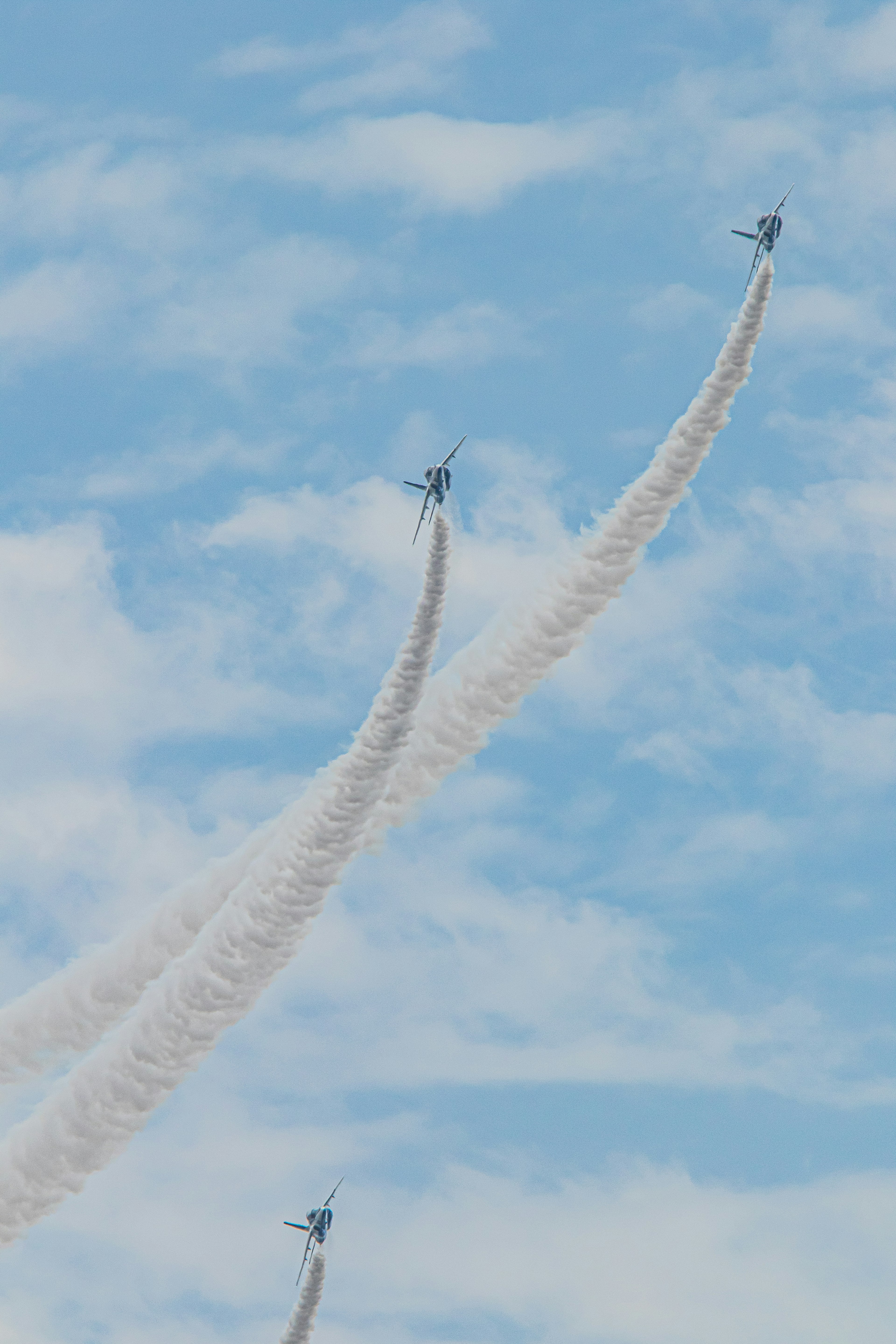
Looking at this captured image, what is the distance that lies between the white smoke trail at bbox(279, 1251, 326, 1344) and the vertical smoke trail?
25.2 metres

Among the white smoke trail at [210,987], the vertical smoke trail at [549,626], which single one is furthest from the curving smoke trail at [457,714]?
the white smoke trail at [210,987]

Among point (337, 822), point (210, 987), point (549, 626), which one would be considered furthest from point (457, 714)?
point (210, 987)

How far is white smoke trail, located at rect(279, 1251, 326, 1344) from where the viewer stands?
16575 centimetres

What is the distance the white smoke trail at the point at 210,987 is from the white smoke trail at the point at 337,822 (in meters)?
0.08

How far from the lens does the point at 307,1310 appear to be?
16575 cm

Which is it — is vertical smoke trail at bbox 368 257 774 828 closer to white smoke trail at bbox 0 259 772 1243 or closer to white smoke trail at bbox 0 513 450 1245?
white smoke trail at bbox 0 259 772 1243

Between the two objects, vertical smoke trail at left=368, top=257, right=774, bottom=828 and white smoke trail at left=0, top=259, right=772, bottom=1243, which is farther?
vertical smoke trail at left=368, top=257, right=774, bottom=828

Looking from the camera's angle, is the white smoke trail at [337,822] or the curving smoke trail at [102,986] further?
the curving smoke trail at [102,986]

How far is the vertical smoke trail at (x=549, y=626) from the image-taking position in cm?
16838

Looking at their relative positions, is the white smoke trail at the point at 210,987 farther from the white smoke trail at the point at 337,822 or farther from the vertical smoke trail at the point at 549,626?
the vertical smoke trail at the point at 549,626

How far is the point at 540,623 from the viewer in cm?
17125

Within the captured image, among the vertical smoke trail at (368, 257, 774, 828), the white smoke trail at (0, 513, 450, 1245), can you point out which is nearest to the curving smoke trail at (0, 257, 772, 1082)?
the vertical smoke trail at (368, 257, 774, 828)

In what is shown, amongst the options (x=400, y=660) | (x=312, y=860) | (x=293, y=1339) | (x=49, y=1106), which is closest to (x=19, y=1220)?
(x=49, y=1106)

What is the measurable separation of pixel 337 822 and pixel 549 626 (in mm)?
20434
